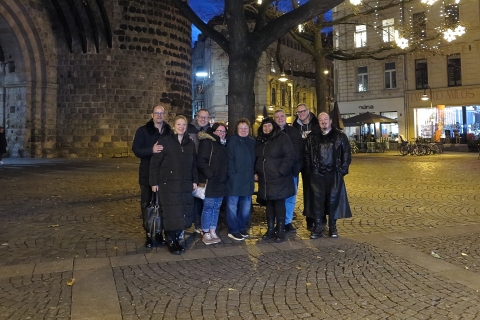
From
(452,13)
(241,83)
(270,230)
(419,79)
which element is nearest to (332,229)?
(270,230)

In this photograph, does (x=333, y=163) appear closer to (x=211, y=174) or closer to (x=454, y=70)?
(x=211, y=174)

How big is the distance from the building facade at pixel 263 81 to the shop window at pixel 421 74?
14.4 meters

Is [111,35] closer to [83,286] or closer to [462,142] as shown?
[83,286]

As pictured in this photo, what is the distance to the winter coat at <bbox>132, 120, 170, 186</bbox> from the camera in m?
5.77

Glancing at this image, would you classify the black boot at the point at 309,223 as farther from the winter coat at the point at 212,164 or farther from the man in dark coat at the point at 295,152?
the winter coat at the point at 212,164

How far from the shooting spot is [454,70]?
102 feet

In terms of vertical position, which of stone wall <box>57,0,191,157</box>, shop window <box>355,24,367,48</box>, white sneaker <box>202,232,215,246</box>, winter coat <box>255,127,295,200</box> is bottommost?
white sneaker <box>202,232,215,246</box>

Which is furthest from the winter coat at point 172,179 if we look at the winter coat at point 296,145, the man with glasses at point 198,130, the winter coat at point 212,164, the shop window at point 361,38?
the shop window at point 361,38

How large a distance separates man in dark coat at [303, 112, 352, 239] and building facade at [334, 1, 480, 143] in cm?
2302

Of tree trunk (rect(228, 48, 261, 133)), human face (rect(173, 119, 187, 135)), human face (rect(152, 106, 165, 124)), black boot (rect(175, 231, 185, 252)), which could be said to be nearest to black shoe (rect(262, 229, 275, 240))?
black boot (rect(175, 231, 185, 252))

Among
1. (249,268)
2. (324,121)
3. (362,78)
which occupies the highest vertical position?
(362,78)

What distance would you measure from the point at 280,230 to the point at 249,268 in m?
1.38

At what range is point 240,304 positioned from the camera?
3828mm

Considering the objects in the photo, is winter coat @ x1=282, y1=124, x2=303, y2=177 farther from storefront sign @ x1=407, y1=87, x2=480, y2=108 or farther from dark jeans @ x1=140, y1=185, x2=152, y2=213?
storefront sign @ x1=407, y1=87, x2=480, y2=108
